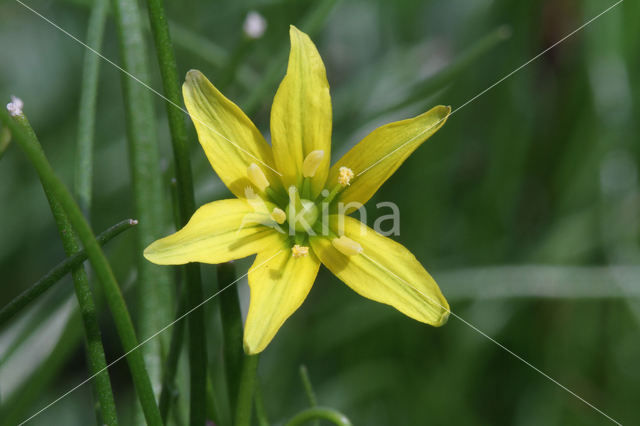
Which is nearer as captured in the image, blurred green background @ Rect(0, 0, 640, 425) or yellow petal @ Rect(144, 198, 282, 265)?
yellow petal @ Rect(144, 198, 282, 265)

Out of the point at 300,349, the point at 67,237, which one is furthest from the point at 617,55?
the point at 67,237

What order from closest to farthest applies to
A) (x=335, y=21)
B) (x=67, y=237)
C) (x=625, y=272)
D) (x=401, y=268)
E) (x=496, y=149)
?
(x=67, y=237)
(x=401, y=268)
(x=625, y=272)
(x=496, y=149)
(x=335, y=21)

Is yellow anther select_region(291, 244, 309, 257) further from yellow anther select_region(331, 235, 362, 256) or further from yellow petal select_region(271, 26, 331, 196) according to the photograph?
yellow petal select_region(271, 26, 331, 196)

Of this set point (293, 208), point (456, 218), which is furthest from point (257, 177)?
point (456, 218)

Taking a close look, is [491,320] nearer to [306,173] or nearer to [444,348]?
[444,348]

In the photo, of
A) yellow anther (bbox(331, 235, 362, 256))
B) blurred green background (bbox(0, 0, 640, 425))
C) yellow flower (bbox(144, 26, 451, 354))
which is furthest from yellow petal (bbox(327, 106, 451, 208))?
blurred green background (bbox(0, 0, 640, 425))

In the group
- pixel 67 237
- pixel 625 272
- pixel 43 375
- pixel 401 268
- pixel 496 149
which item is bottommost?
pixel 625 272
